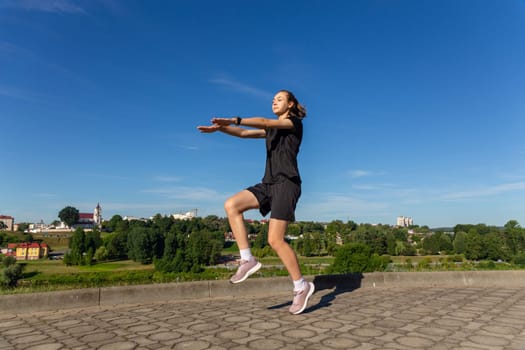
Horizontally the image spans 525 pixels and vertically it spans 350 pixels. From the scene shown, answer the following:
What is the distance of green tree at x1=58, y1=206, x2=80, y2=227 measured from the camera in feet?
597

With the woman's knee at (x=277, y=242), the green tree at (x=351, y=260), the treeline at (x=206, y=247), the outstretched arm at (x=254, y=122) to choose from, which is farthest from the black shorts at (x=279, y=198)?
the treeline at (x=206, y=247)

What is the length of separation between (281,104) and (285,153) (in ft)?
2.05

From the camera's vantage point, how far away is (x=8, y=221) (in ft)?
626

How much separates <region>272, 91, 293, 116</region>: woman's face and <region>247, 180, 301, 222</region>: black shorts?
909 mm

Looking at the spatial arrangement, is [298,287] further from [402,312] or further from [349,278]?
[349,278]

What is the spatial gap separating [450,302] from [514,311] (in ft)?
2.71

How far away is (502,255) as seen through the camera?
3147 inches

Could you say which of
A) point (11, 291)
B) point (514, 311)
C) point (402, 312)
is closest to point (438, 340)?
point (402, 312)

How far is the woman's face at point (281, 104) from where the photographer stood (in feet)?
14.1

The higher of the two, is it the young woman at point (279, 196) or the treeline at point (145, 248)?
the young woman at point (279, 196)

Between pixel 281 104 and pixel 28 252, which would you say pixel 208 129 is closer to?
pixel 281 104

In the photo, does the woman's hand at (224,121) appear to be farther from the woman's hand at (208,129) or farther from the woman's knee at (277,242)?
the woman's knee at (277,242)

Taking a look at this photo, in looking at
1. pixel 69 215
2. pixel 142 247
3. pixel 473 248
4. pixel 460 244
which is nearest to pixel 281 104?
pixel 142 247

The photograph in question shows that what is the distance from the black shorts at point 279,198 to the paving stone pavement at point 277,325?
3.86 feet
